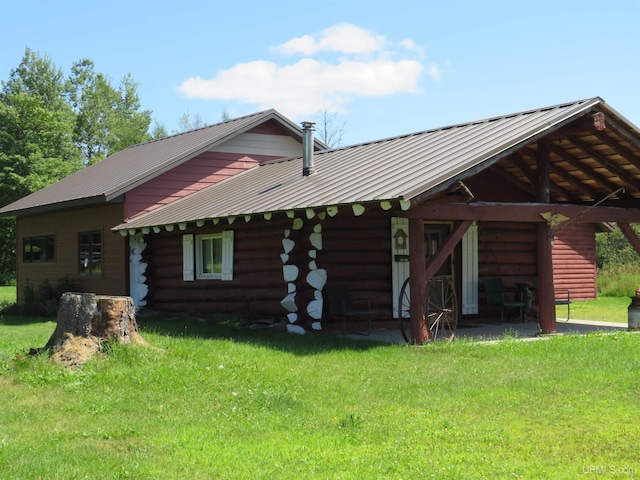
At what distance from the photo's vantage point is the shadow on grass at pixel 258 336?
12.3 meters

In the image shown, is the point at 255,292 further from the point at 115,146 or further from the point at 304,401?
the point at 115,146

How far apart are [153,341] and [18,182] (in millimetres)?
32341

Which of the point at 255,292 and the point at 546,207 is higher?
the point at 546,207

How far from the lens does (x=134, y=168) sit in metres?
21.8

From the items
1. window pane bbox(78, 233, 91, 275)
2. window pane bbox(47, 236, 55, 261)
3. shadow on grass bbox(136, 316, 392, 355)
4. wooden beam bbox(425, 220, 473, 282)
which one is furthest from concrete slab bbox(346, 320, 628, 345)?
window pane bbox(47, 236, 55, 261)

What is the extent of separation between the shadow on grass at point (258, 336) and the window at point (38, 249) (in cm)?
726

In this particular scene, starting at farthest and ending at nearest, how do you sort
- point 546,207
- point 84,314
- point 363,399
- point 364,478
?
point 546,207, point 84,314, point 363,399, point 364,478

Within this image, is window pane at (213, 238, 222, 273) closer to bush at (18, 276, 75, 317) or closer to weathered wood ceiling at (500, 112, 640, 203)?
bush at (18, 276, 75, 317)

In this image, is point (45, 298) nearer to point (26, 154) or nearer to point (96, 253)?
point (96, 253)

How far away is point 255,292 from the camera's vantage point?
643 inches

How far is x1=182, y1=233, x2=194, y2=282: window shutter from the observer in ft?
60.0

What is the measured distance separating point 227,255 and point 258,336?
11.3ft

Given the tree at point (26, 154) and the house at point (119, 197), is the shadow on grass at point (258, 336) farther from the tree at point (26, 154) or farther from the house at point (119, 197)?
the tree at point (26, 154)

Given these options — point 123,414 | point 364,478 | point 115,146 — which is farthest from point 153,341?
point 115,146
